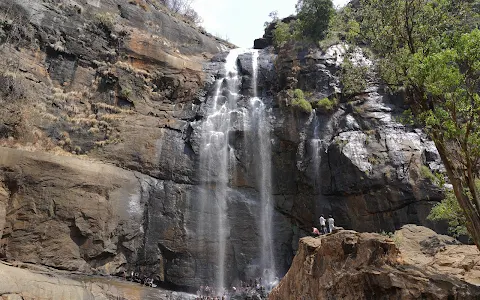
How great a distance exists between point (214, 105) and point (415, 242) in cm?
1701

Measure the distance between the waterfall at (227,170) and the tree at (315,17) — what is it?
652 cm

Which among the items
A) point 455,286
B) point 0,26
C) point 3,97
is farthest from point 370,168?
point 0,26

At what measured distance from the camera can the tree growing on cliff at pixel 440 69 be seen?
404 inches

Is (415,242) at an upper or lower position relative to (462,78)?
lower

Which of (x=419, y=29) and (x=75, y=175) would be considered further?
(x=75, y=175)

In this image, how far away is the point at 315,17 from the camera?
31969 mm

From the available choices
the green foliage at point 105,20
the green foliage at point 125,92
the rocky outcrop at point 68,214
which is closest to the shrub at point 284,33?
the green foliage at point 125,92

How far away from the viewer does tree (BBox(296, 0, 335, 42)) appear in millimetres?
31484

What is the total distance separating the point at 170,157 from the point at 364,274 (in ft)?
53.5

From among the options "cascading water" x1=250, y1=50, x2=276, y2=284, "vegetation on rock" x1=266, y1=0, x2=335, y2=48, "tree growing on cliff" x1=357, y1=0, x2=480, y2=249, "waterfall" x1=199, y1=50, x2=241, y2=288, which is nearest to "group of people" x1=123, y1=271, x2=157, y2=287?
"waterfall" x1=199, y1=50, x2=241, y2=288

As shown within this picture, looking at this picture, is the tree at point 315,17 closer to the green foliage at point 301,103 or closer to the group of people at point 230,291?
the green foliage at point 301,103

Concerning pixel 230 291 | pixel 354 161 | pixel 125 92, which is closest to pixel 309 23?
pixel 354 161

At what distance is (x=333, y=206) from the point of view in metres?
23.2

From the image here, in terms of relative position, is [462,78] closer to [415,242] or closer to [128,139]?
[415,242]
